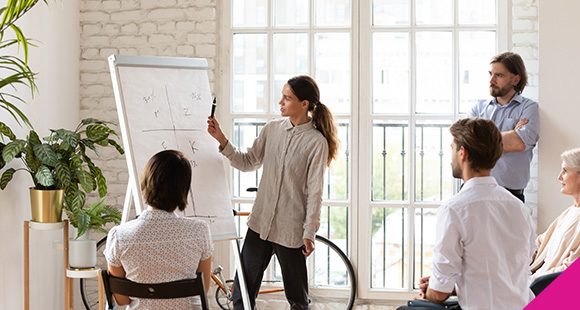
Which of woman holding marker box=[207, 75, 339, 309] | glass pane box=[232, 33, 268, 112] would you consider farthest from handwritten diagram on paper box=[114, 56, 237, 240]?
glass pane box=[232, 33, 268, 112]

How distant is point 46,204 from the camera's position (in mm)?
3604

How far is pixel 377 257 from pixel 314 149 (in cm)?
160

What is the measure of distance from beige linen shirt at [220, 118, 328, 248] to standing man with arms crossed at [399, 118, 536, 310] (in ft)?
3.46

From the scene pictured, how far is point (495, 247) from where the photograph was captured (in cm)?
230

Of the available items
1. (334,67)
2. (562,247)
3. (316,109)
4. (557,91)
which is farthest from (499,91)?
(316,109)

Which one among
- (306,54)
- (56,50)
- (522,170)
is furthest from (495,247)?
(56,50)

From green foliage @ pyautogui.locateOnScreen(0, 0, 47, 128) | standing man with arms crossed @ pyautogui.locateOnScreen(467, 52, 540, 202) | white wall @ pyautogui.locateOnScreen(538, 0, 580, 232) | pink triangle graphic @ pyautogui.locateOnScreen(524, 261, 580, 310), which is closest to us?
pink triangle graphic @ pyautogui.locateOnScreen(524, 261, 580, 310)

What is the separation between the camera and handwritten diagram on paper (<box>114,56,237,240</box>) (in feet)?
11.0

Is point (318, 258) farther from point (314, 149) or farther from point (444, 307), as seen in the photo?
point (444, 307)

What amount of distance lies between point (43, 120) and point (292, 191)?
172 cm

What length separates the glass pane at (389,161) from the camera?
4.64 meters

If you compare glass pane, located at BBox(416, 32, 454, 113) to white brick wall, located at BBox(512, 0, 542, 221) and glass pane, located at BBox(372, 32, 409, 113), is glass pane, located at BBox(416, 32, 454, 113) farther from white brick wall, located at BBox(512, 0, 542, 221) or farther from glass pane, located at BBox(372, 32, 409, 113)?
white brick wall, located at BBox(512, 0, 542, 221)

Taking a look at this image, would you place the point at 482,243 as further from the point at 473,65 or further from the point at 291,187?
the point at 473,65

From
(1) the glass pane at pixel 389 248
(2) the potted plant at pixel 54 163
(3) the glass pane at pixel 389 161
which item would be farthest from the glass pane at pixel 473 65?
(2) the potted plant at pixel 54 163
